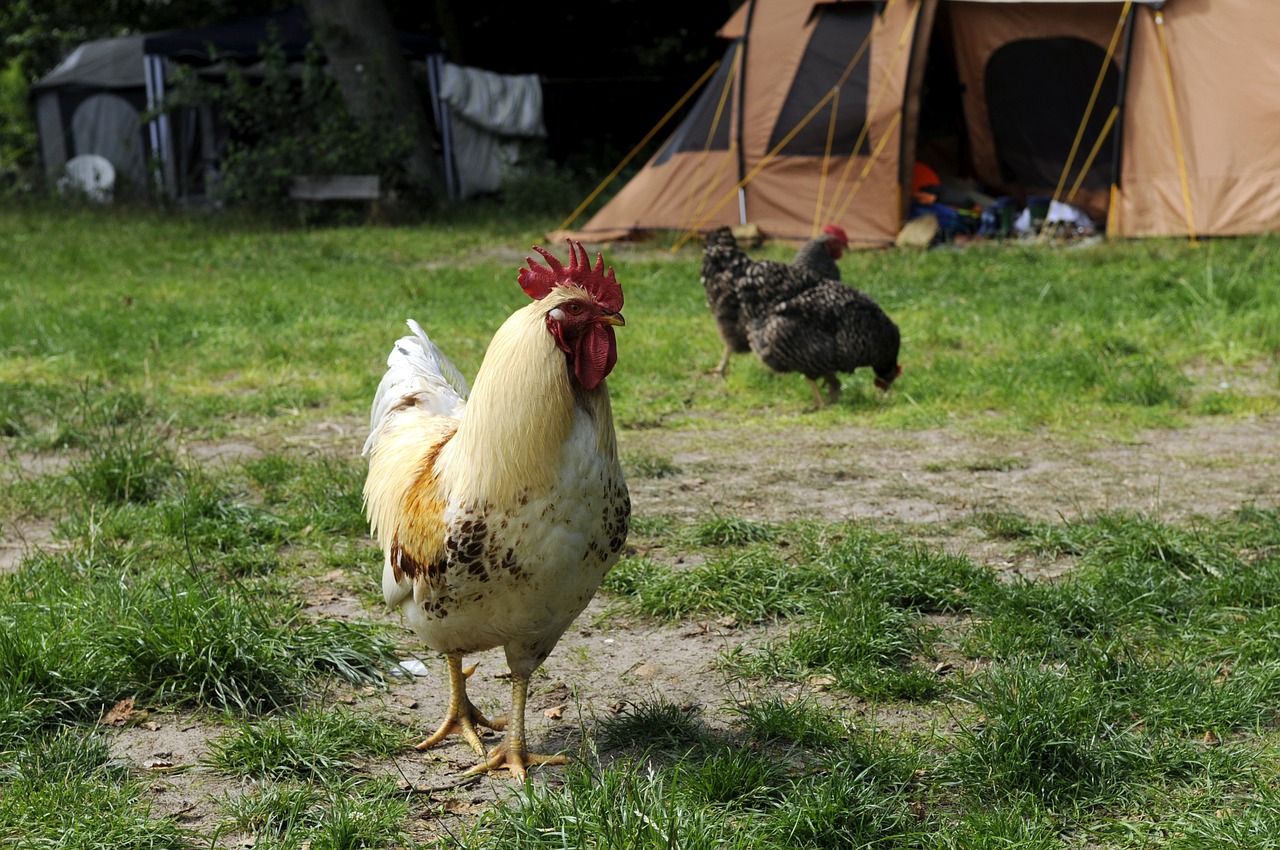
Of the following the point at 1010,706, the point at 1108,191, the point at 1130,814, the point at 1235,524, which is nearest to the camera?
the point at 1130,814

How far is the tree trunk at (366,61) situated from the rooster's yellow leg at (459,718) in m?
13.7

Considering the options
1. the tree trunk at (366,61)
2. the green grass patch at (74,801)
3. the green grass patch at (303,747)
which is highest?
the tree trunk at (366,61)

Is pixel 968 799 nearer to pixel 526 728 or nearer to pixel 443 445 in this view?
pixel 526 728

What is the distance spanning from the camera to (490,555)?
2.95 metres

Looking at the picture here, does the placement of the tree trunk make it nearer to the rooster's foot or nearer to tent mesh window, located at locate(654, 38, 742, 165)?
tent mesh window, located at locate(654, 38, 742, 165)

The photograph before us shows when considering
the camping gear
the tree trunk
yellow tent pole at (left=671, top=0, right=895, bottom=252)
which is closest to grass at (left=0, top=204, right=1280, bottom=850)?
yellow tent pole at (left=671, top=0, right=895, bottom=252)

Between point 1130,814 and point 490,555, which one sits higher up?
point 490,555

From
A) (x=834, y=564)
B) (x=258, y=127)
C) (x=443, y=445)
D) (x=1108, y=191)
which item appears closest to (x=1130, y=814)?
(x=834, y=564)

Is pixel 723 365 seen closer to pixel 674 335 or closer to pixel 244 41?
pixel 674 335

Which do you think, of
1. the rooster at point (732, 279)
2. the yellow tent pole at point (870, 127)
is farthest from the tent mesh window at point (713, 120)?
the rooster at point (732, 279)

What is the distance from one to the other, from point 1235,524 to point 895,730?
2224mm

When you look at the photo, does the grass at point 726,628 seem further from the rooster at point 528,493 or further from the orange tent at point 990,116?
the orange tent at point 990,116

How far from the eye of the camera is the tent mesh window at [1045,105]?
1336 cm

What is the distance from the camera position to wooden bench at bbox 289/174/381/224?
1546cm
